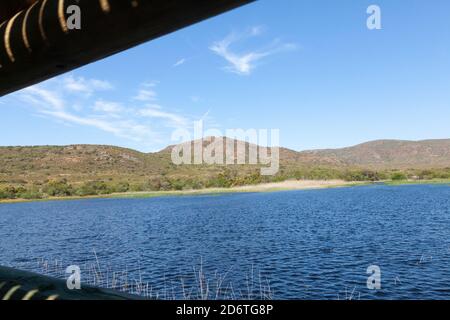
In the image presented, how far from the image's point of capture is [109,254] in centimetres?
3497

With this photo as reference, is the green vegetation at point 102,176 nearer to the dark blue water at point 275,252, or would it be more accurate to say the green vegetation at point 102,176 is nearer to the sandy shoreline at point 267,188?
the sandy shoreline at point 267,188

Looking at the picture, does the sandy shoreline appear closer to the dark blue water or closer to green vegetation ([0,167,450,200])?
green vegetation ([0,167,450,200])

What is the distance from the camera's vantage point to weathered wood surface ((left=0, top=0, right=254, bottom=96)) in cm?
204

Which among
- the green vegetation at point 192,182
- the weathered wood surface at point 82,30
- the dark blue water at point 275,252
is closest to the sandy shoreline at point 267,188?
the green vegetation at point 192,182

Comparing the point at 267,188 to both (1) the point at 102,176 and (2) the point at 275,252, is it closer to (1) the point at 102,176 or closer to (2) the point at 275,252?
(1) the point at 102,176

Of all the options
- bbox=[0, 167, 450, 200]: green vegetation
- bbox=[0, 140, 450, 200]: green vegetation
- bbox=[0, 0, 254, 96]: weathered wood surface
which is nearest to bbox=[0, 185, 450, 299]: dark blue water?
bbox=[0, 0, 254, 96]: weathered wood surface

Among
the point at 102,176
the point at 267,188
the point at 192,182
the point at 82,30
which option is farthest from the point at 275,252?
the point at 102,176

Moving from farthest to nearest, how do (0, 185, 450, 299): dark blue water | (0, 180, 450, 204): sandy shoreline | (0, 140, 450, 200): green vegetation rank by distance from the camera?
(0, 180, 450, 204): sandy shoreline
(0, 140, 450, 200): green vegetation
(0, 185, 450, 299): dark blue water

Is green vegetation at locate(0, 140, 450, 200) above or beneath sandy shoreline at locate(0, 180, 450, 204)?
above

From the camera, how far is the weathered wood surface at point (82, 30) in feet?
6.69

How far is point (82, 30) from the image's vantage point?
2.43 m

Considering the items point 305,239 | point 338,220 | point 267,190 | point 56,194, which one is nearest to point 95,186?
point 56,194

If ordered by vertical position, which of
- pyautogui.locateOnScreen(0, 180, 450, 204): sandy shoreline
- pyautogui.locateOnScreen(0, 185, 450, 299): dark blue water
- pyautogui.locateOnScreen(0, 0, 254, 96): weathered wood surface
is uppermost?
pyautogui.locateOnScreen(0, 0, 254, 96): weathered wood surface
